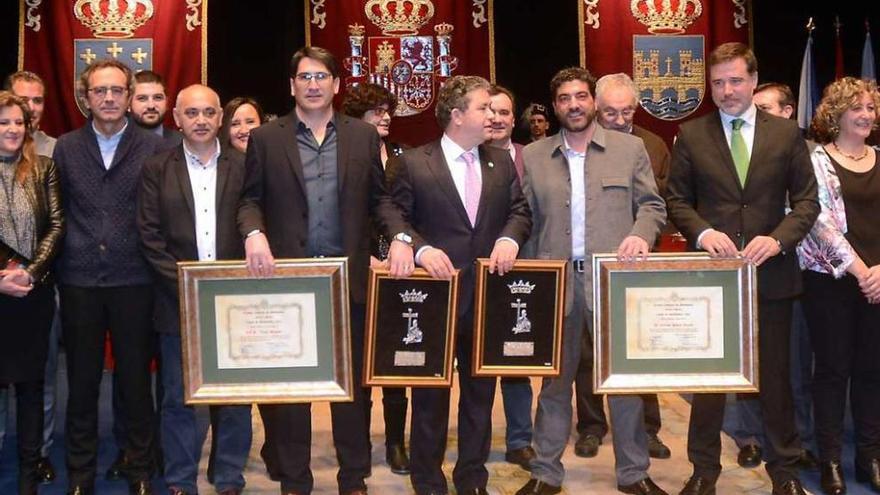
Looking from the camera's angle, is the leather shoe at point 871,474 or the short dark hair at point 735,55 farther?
the leather shoe at point 871,474

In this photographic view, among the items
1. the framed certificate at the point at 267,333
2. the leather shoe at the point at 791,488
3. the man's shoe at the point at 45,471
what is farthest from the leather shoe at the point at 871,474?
the man's shoe at the point at 45,471

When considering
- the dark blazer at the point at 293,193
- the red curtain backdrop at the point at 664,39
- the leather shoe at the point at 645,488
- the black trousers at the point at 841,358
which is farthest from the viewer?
the red curtain backdrop at the point at 664,39

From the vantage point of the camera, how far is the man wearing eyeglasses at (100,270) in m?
3.88

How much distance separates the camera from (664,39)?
7.95 m

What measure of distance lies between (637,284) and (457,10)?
4.68 meters

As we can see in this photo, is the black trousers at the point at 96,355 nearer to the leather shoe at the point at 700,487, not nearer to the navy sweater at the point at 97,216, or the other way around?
Result: the navy sweater at the point at 97,216

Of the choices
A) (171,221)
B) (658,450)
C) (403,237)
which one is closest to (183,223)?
(171,221)

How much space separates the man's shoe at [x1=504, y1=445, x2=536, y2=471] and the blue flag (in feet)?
14.6

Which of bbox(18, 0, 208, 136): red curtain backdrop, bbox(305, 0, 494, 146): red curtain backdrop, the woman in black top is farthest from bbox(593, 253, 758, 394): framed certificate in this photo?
bbox(18, 0, 208, 136): red curtain backdrop

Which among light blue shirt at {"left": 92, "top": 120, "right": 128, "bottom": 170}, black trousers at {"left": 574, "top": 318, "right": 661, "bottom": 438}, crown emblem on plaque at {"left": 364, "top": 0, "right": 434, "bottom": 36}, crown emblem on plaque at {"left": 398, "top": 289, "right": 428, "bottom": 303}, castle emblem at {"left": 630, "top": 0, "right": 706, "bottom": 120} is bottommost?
black trousers at {"left": 574, "top": 318, "right": 661, "bottom": 438}

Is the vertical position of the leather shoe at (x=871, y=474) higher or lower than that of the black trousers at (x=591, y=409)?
lower

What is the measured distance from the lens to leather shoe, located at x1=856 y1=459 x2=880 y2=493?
13.4ft

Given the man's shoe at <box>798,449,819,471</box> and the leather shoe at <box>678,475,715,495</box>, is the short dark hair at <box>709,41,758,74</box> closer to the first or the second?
the leather shoe at <box>678,475,715,495</box>

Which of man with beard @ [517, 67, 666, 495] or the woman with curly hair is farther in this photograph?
the woman with curly hair
